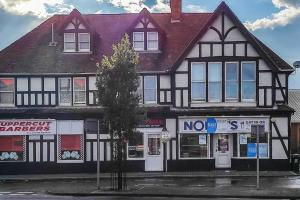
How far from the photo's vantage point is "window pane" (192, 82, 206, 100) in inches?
1547

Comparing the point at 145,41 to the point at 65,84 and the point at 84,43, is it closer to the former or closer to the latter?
the point at 84,43

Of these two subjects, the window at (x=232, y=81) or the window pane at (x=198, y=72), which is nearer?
the window at (x=232, y=81)

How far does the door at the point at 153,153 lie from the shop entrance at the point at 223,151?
356 cm

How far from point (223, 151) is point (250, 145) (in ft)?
5.80

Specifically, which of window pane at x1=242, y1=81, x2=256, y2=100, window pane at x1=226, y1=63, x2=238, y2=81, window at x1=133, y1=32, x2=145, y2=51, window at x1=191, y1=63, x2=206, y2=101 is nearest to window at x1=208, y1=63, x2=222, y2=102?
window at x1=191, y1=63, x2=206, y2=101

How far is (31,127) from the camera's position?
40.1 m

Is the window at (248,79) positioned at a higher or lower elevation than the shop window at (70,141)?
higher

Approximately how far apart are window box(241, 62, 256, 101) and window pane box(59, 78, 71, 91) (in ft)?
36.7

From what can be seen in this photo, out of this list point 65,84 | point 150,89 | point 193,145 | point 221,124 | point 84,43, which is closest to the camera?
point 221,124

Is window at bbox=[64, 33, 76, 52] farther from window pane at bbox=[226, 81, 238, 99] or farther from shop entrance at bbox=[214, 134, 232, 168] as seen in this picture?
shop entrance at bbox=[214, 134, 232, 168]

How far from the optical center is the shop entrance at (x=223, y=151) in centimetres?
3944

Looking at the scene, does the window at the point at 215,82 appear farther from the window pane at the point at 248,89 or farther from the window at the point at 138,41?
the window at the point at 138,41

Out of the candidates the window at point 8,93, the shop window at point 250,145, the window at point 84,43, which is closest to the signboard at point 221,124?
the shop window at point 250,145

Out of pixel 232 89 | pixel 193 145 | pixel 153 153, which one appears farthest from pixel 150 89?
pixel 232 89
